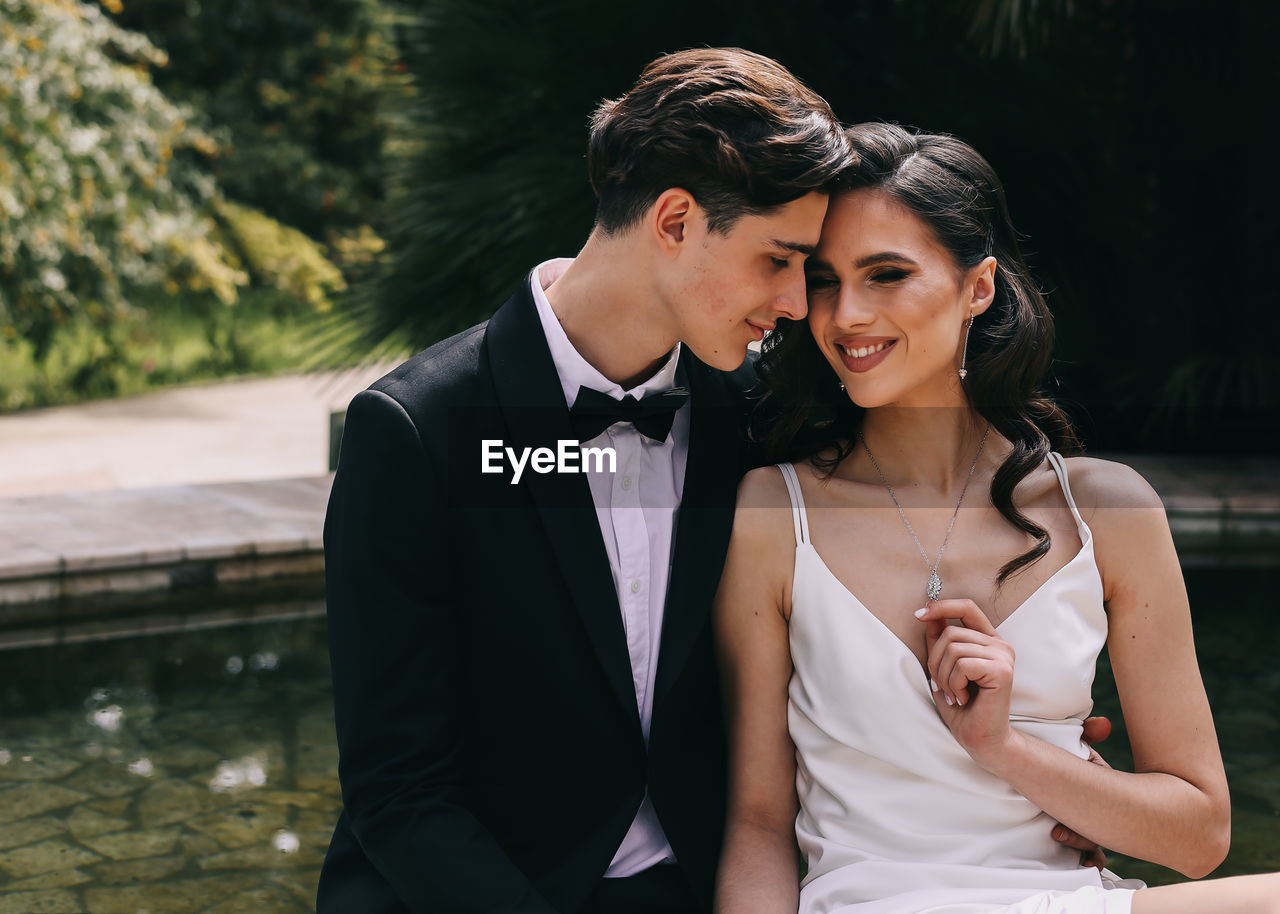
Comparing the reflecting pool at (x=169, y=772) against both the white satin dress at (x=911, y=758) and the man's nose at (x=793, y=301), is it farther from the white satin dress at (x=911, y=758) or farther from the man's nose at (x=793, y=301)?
the man's nose at (x=793, y=301)

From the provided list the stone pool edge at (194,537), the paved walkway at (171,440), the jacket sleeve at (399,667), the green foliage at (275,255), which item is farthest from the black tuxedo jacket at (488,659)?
the green foliage at (275,255)

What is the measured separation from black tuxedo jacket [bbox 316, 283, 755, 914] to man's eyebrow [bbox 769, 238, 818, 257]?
390 mm

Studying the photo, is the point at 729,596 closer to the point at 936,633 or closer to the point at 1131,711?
the point at 936,633

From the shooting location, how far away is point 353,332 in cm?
686

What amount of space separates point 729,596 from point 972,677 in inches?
16.9

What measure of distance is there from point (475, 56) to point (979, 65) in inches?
101

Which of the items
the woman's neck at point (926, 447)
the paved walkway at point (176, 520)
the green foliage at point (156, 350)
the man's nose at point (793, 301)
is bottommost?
the green foliage at point (156, 350)

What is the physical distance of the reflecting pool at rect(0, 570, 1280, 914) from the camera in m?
3.29

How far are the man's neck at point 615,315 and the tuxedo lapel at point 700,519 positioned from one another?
0.14 meters

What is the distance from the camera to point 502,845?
2.01 metres

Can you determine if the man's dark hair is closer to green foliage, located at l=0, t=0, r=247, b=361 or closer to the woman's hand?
the woman's hand

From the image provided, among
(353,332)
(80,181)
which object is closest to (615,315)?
→ (353,332)

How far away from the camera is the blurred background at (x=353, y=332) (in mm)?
3807

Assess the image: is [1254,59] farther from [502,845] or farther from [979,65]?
[502,845]
